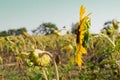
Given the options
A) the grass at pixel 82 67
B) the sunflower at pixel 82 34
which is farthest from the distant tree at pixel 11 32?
the sunflower at pixel 82 34

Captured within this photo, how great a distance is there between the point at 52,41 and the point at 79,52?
449 inches

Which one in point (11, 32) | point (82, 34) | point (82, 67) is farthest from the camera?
point (11, 32)

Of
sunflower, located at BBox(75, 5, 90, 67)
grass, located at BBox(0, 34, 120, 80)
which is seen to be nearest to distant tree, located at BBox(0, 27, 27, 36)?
grass, located at BBox(0, 34, 120, 80)

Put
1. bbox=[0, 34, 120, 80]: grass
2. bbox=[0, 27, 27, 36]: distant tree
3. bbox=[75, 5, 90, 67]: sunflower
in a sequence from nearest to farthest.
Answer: bbox=[75, 5, 90, 67]: sunflower < bbox=[0, 34, 120, 80]: grass < bbox=[0, 27, 27, 36]: distant tree

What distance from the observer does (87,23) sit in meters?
1.71

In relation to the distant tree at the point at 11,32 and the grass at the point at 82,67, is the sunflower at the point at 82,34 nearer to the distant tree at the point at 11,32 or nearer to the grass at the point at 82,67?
the grass at the point at 82,67

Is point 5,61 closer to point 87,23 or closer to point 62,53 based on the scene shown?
point 62,53

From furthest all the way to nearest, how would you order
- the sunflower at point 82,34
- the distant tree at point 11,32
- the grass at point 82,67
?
the distant tree at point 11,32 < the grass at point 82,67 < the sunflower at point 82,34

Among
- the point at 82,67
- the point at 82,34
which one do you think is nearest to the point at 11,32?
the point at 82,67

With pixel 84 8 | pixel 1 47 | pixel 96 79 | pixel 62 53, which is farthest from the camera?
pixel 1 47

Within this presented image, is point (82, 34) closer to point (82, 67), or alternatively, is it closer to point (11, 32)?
point (82, 67)

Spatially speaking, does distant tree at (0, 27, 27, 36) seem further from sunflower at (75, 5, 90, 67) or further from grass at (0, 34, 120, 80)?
sunflower at (75, 5, 90, 67)

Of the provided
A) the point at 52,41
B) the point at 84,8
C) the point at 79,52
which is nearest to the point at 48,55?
the point at 79,52

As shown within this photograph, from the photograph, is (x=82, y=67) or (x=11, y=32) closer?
(x=82, y=67)
